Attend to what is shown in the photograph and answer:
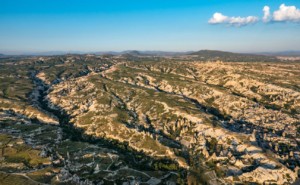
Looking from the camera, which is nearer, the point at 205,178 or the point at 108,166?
the point at 205,178

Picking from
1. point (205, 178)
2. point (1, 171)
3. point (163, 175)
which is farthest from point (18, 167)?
point (205, 178)

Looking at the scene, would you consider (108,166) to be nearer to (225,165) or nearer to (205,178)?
(205,178)

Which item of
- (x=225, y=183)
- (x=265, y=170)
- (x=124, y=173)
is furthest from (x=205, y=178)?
(x=124, y=173)

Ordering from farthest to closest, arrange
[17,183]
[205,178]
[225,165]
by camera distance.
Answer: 1. [225,165]
2. [205,178]
3. [17,183]

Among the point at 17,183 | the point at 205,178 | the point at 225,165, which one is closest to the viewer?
the point at 17,183

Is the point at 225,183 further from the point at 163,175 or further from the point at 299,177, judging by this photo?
the point at 299,177

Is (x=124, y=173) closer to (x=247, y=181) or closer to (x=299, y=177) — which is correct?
(x=247, y=181)

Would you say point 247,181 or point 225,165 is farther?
point 225,165
